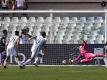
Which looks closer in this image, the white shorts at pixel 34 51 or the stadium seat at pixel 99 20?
the white shorts at pixel 34 51

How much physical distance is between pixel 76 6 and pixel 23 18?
6.09 m

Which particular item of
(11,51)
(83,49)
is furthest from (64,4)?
(11,51)

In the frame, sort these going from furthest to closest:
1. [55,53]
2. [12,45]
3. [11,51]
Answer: [55,53] < [11,51] < [12,45]

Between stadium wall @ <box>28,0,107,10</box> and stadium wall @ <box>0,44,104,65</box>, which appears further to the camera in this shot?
stadium wall @ <box>28,0,107,10</box>

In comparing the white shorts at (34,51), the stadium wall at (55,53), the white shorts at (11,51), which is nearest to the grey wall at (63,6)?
the stadium wall at (55,53)

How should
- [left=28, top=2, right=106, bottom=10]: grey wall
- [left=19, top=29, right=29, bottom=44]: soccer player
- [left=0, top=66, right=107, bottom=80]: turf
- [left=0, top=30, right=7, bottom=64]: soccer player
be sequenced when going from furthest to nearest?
[left=28, top=2, right=106, bottom=10]: grey wall < [left=19, top=29, right=29, bottom=44]: soccer player < [left=0, top=30, right=7, bottom=64]: soccer player < [left=0, top=66, right=107, bottom=80]: turf

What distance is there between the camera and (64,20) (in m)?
30.1

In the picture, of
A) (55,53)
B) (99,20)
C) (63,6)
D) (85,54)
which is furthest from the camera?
(63,6)

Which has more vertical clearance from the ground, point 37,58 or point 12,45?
point 12,45

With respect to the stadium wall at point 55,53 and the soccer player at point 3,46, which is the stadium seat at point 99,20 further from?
the soccer player at point 3,46

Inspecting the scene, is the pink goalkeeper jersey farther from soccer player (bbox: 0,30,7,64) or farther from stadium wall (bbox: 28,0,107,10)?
stadium wall (bbox: 28,0,107,10)

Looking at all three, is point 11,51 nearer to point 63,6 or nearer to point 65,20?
point 65,20

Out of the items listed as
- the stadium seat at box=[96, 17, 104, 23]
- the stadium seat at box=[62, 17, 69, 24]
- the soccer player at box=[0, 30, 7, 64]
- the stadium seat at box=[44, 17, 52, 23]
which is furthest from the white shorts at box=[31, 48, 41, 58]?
the stadium seat at box=[96, 17, 104, 23]

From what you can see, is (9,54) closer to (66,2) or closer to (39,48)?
(39,48)
